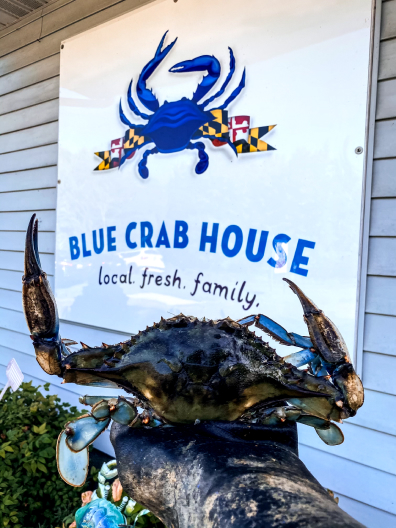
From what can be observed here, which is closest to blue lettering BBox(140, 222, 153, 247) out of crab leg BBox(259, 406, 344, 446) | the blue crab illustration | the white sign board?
the white sign board

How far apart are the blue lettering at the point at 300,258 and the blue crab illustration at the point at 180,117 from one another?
71 centimetres

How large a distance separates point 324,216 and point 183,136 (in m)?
1.12

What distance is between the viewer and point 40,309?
3.83 feet

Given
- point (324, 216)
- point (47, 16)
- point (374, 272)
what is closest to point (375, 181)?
point (324, 216)

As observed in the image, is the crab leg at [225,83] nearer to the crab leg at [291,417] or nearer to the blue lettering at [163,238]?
the blue lettering at [163,238]

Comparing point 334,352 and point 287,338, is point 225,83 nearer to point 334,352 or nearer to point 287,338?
point 287,338

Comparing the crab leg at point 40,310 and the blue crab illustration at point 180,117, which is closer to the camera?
the crab leg at point 40,310

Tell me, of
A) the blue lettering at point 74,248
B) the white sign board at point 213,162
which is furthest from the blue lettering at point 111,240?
the blue lettering at point 74,248

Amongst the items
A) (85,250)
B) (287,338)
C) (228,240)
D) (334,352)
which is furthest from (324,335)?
(85,250)

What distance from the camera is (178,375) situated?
1.14 meters

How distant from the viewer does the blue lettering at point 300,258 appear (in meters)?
2.09

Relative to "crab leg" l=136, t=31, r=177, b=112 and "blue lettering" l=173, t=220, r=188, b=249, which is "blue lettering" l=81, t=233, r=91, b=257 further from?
"crab leg" l=136, t=31, r=177, b=112

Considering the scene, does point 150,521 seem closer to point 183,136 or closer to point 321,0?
point 183,136

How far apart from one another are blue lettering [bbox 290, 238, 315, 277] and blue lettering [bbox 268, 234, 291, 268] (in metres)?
0.06
